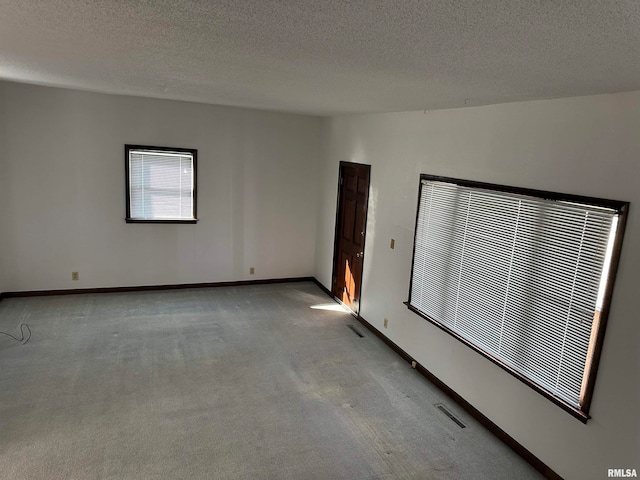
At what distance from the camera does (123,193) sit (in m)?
5.58

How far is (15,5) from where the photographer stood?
5.18 feet

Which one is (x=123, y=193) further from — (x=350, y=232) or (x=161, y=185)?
(x=350, y=232)

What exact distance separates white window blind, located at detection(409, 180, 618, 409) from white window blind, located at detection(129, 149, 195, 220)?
3.30 m

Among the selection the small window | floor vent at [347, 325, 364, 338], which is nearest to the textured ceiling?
the small window

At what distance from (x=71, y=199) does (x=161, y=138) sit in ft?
4.41

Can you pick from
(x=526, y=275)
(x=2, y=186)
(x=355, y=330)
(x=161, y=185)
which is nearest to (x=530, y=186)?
(x=526, y=275)

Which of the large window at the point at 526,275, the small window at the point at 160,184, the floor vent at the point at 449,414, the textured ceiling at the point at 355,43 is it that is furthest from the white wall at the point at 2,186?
the floor vent at the point at 449,414

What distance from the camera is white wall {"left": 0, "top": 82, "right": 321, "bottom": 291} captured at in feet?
17.0

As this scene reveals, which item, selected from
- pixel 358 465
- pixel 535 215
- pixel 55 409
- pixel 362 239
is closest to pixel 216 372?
pixel 55 409

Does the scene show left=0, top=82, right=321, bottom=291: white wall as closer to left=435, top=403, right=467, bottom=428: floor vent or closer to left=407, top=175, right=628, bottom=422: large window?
left=407, top=175, right=628, bottom=422: large window

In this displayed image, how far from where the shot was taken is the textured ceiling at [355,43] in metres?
1.31

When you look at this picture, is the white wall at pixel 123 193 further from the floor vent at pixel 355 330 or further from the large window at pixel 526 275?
the large window at pixel 526 275

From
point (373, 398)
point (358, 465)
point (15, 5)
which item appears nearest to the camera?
point (15, 5)

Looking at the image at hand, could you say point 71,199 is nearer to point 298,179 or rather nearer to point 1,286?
point 1,286
